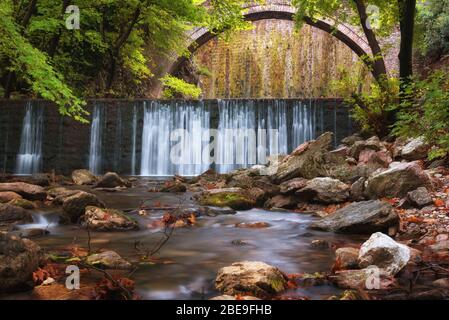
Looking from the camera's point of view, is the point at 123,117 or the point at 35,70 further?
the point at 123,117

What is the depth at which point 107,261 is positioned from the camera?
4000 millimetres

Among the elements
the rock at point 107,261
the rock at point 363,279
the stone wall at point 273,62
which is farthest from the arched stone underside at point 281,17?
the rock at point 363,279

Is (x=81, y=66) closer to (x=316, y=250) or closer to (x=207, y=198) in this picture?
(x=207, y=198)

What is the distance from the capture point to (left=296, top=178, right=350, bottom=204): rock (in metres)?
7.37

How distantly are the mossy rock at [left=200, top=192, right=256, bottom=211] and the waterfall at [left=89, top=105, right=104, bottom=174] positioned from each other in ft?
26.2

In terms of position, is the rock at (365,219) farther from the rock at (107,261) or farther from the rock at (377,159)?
the rock at (377,159)

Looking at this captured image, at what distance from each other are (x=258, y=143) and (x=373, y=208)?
949cm

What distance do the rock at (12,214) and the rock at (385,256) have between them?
4735mm

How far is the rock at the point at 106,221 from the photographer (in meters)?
5.75

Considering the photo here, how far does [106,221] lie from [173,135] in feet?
31.4

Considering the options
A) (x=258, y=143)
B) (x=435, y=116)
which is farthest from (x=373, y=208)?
(x=258, y=143)

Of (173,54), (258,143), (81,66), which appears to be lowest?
(258,143)

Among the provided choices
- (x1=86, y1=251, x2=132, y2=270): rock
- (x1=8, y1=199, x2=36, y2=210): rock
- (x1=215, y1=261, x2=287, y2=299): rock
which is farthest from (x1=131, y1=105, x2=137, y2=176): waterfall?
(x1=215, y1=261, x2=287, y2=299): rock
